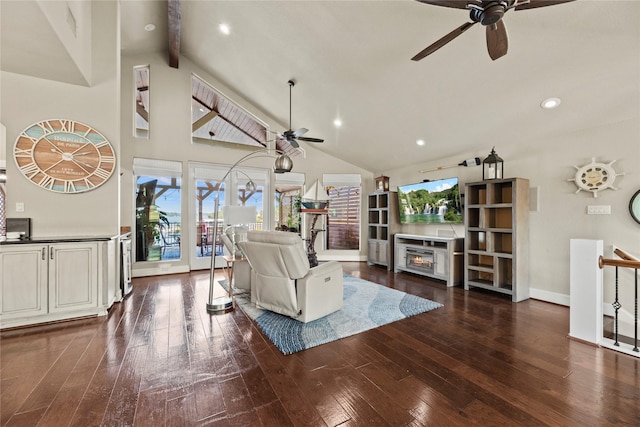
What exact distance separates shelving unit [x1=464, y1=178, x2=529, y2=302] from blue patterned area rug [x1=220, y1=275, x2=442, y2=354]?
120 cm

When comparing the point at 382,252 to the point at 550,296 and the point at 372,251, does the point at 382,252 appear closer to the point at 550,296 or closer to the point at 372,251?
the point at 372,251

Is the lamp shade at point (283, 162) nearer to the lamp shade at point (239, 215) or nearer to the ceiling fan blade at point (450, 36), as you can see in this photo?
the lamp shade at point (239, 215)

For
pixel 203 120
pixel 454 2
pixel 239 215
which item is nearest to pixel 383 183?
pixel 239 215

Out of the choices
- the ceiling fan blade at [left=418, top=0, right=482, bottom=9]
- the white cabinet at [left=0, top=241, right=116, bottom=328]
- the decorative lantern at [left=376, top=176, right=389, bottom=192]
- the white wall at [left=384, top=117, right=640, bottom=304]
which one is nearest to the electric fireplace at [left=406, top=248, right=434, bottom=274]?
the white wall at [left=384, top=117, right=640, bottom=304]

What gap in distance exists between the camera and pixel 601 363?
2205mm

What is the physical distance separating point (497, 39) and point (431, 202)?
3.33 metres

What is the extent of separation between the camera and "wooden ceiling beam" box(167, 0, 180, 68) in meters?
3.91

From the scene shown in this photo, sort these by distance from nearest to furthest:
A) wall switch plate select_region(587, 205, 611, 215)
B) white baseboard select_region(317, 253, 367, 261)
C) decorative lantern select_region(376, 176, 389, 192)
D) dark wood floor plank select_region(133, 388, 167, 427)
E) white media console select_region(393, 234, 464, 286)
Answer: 1. dark wood floor plank select_region(133, 388, 167, 427)
2. wall switch plate select_region(587, 205, 611, 215)
3. white media console select_region(393, 234, 464, 286)
4. decorative lantern select_region(376, 176, 389, 192)
5. white baseboard select_region(317, 253, 367, 261)

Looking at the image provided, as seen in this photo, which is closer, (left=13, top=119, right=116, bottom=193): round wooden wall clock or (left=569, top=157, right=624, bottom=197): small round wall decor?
(left=13, top=119, right=116, bottom=193): round wooden wall clock

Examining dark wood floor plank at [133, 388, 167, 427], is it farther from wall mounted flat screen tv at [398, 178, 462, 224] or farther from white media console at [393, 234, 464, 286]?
wall mounted flat screen tv at [398, 178, 462, 224]

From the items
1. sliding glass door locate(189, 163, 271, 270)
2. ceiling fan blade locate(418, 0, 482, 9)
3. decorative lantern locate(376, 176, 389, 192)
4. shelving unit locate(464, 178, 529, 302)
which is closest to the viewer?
ceiling fan blade locate(418, 0, 482, 9)

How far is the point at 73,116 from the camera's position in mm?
3311

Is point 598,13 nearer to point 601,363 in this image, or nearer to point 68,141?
point 601,363

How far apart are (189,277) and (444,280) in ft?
15.6
